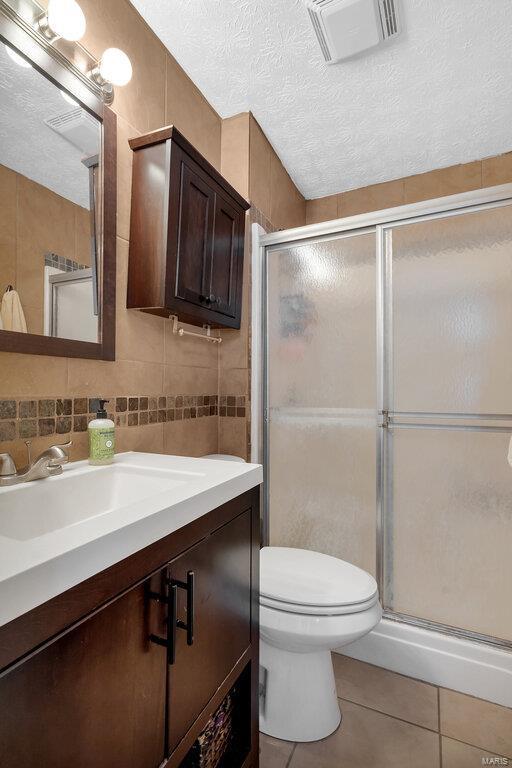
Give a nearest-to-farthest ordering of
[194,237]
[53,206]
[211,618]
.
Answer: [211,618] < [53,206] < [194,237]

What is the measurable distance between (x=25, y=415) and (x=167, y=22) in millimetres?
1427

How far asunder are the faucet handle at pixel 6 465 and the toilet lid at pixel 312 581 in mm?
829

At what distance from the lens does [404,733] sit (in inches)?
51.3

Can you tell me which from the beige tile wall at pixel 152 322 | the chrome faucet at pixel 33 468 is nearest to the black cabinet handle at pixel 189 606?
the chrome faucet at pixel 33 468

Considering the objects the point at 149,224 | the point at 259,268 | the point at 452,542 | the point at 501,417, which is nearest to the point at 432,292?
the point at 501,417

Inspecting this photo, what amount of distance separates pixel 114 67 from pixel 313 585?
1.69 meters

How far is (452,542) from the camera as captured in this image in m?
1.58

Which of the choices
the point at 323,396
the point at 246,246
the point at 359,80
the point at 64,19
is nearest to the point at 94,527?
the point at 64,19

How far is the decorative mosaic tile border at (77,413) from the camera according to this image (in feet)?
3.12

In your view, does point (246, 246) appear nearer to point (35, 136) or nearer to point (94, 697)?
point (35, 136)

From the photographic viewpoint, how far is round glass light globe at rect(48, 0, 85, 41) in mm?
979

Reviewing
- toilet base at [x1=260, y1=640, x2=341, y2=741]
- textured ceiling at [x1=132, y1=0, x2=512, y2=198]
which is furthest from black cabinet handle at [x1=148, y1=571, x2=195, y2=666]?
textured ceiling at [x1=132, y1=0, x2=512, y2=198]

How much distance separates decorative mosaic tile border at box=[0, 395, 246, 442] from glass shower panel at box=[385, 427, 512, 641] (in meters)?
0.91

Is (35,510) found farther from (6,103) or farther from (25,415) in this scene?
(6,103)
